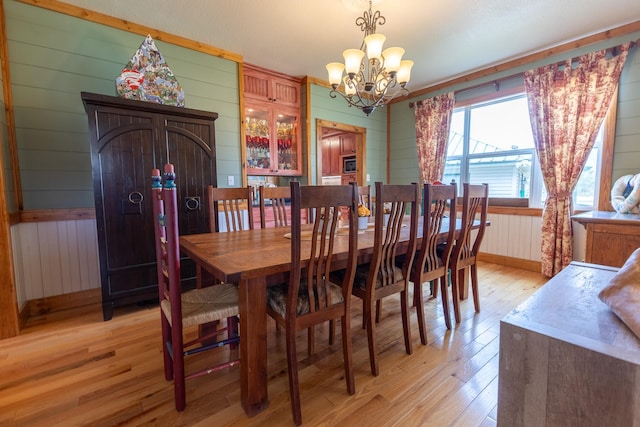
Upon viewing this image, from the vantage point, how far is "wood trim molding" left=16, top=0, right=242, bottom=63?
2344 mm

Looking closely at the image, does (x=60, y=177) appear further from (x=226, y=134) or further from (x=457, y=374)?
(x=457, y=374)

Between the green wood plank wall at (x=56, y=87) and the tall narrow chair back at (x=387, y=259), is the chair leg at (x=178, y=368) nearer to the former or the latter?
the tall narrow chair back at (x=387, y=259)

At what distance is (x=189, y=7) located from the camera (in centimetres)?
246

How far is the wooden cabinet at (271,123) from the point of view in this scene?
11.9 ft

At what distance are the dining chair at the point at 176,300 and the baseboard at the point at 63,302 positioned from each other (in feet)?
5.21

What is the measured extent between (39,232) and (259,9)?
8.58ft

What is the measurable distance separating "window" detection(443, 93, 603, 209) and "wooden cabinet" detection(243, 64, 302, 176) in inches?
89.7

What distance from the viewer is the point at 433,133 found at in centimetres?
423

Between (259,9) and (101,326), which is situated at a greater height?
(259,9)

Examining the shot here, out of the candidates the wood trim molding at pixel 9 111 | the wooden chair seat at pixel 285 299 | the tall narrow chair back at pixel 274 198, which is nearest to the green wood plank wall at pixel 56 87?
the wood trim molding at pixel 9 111

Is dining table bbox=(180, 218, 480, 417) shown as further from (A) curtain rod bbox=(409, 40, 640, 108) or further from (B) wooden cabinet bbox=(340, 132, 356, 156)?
(B) wooden cabinet bbox=(340, 132, 356, 156)

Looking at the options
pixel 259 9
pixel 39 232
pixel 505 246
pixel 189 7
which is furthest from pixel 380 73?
pixel 39 232

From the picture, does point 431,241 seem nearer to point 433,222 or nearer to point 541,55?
point 433,222

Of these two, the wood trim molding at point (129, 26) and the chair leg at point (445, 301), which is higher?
the wood trim molding at point (129, 26)
